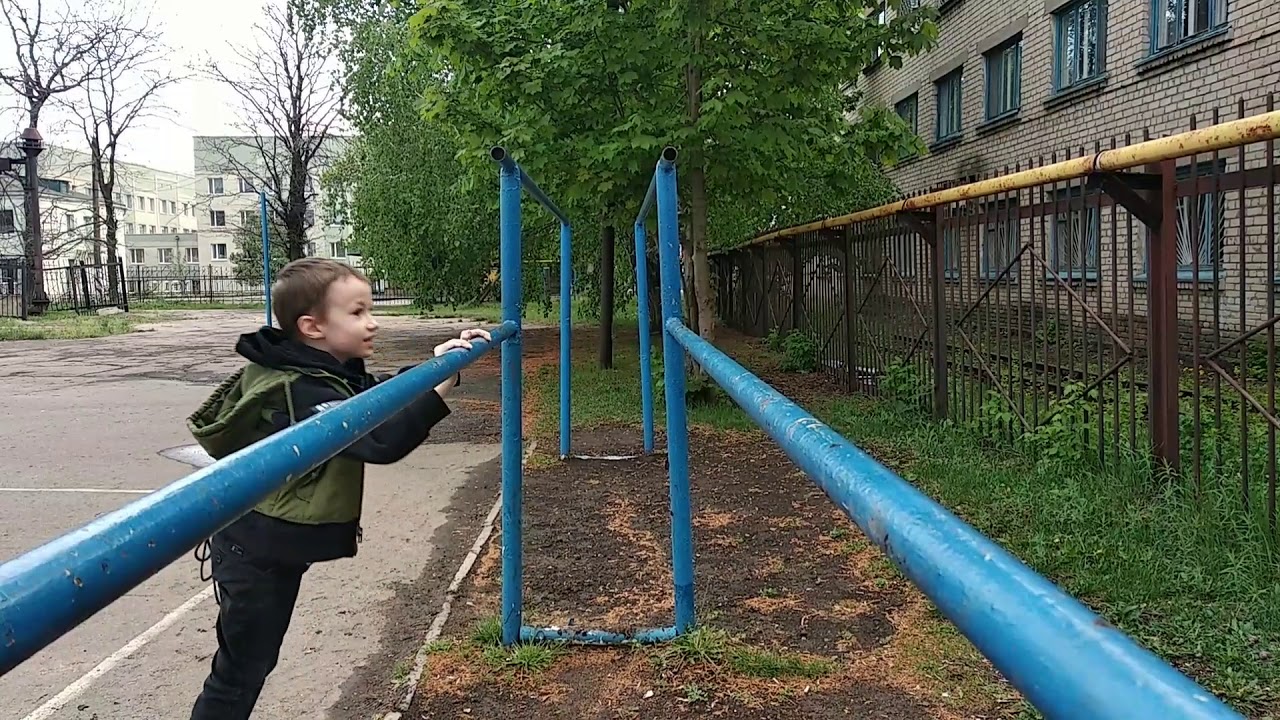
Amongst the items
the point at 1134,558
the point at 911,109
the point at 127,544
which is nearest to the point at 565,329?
the point at 1134,558

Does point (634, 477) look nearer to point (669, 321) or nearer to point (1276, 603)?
point (669, 321)

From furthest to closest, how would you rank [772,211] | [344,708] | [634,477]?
[772,211] → [634,477] → [344,708]

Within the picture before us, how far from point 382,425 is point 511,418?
123 cm

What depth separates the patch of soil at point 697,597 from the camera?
2875 millimetres

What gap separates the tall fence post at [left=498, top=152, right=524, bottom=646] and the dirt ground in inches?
7.2

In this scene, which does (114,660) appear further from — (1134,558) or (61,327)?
(61,327)

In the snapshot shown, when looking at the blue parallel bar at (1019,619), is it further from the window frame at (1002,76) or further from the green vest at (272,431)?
the window frame at (1002,76)

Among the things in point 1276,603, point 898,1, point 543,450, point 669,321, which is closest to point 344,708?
point 669,321

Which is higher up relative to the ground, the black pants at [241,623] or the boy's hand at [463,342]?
the boy's hand at [463,342]

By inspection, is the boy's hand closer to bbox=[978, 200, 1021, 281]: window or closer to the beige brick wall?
the beige brick wall

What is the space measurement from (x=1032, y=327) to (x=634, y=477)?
2.42 meters

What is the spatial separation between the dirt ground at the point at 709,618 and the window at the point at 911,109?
14.0 meters

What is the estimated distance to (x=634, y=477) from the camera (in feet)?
19.3

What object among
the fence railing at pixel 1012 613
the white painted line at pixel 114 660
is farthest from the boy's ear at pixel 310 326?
the white painted line at pixel 114 660
